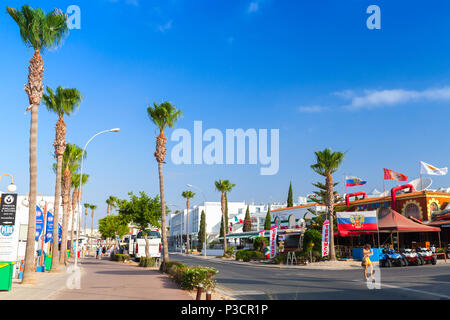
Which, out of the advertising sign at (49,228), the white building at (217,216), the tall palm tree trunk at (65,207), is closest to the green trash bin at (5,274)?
the advertising sign at (49,228)

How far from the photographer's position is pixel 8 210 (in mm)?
21812

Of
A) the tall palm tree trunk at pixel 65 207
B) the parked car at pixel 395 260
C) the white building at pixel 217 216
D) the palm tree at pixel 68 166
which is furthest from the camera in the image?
the white building at pixel 217 216

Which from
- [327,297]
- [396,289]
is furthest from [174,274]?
[396,289]

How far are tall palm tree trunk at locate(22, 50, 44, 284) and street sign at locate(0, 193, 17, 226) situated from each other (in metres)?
4.24

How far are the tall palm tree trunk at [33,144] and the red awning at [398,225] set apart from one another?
1204 inches

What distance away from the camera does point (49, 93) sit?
2730cm

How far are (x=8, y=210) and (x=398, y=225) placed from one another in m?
32.1

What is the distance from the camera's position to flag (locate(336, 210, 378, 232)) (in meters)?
36.2

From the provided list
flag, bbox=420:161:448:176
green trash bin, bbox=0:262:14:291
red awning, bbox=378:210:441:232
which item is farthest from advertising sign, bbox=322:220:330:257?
green trash bin, bbox=0:262:14:291

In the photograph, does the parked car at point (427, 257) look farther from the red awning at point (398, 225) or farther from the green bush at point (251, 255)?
the green bush at point (251, 255)

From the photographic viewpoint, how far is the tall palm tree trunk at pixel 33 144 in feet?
57.4

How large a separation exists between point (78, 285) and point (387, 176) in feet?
134

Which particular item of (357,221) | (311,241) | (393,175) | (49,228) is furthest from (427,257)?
(49,228)

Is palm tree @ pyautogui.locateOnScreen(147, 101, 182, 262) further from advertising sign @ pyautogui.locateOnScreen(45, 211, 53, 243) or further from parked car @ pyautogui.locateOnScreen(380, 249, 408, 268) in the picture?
parked car @ pyautogui.locateOnScreen(380, 249, 408, 268)
